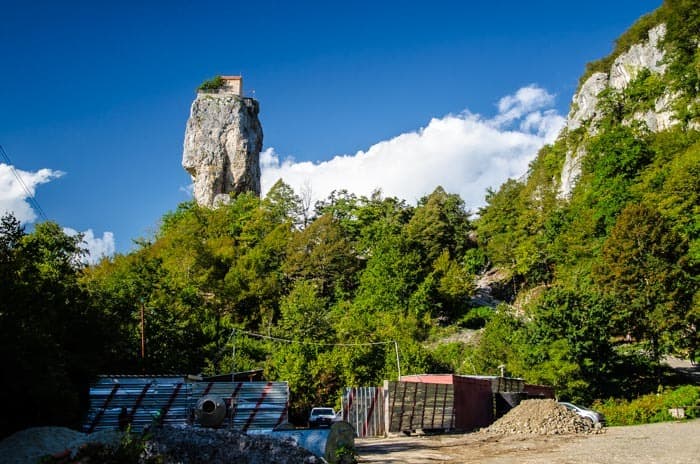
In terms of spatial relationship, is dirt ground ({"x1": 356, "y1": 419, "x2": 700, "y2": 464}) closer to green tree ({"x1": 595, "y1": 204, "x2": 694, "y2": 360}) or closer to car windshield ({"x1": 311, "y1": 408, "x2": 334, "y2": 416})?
car windshield ({"x1": 311, "y1": 408, "x2": 334, "y2": 416})

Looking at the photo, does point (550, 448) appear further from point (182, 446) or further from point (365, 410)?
point (182, 446)

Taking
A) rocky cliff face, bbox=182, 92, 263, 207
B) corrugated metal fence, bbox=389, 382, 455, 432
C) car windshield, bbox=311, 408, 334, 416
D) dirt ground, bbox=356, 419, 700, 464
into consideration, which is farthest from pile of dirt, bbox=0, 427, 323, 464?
rocky cliff face, bbox=182, 92, 263, 207

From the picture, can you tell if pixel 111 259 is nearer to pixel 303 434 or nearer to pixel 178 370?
pixel 178 370

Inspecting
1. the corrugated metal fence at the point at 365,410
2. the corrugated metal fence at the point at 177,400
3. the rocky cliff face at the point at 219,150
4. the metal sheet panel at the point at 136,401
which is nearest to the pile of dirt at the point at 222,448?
the corrugated metal fence at the point at 177,400

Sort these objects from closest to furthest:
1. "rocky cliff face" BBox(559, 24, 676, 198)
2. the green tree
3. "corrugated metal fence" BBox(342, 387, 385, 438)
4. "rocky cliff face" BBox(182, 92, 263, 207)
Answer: "corrugated metal fence" BBox(342, 387, 385, 438)
the green tree
"rocky cliff face" BBox(559, 24, 676, 198)
"rocky cliff face" BBox(182, 92, 263, 207)

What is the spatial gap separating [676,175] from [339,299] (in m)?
29.6

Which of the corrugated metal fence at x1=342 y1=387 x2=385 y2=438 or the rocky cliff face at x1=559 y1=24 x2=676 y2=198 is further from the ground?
the rocky cliff face at x1=559 y1=24 x2=676 y2=198

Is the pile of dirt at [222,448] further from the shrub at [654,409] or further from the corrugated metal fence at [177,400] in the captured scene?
the shrub at [654,409]

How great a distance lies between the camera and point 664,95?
197 ft

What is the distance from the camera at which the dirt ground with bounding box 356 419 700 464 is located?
53.9 feet

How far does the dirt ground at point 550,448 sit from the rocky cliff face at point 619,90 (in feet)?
141

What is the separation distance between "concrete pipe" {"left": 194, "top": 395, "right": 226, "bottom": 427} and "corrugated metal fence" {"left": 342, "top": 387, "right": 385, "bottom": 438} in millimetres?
7660

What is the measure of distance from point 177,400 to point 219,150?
65424 millimetres

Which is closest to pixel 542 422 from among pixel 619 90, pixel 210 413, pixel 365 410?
pixel 365 410
